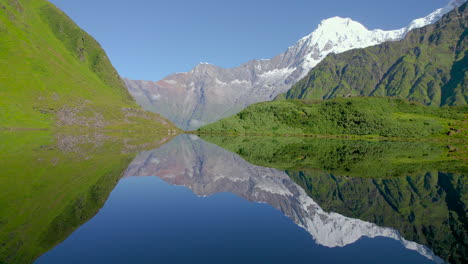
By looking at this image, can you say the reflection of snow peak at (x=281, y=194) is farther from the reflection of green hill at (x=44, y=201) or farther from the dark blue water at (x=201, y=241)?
the reflection of green hill at (x=44, y=201)

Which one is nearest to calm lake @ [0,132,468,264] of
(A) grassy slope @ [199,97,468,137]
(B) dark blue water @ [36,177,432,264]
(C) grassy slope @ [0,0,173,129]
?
(B) dark blue water @ [36,177,432,264]

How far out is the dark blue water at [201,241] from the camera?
14.3m

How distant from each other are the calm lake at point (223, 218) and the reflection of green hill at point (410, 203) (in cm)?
9

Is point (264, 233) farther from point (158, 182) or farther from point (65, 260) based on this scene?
point (158, 182)

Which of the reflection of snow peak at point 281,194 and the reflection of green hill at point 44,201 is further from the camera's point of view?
the reflection of snow peak at point 281,194

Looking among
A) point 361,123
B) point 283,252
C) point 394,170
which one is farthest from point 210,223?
point 361,123

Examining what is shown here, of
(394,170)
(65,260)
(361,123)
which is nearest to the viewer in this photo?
(65,260)

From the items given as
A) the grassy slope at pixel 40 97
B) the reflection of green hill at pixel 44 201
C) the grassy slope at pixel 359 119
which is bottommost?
the grassy slope at pixel 359 119

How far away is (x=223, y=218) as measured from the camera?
21.1m

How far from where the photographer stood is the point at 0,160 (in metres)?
40.1

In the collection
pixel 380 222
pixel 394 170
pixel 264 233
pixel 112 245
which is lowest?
Answer: pixel 394 170

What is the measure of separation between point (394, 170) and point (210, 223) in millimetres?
35276

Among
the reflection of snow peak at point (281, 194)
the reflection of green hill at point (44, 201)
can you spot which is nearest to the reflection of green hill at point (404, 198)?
the reflection of snow peak at point (281, 194)

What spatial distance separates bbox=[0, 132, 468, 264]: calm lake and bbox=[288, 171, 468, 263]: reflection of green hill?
0.29ft
